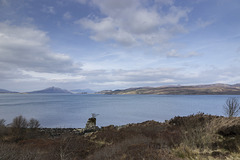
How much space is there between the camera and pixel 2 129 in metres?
16.3

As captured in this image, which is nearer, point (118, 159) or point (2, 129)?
point (118, 159)

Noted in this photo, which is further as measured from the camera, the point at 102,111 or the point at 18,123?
the point at 102,111

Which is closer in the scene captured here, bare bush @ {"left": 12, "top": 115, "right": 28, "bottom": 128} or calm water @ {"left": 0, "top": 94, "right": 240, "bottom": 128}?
bare bush @ {"left": 12, "top": 115, "right": 28, "bottom": 128}

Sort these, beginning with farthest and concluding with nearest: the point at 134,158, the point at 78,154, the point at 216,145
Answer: the point at 78,154 < the point at 216,145 < the point at 134,158

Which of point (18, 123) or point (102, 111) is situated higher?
point (18, 123)

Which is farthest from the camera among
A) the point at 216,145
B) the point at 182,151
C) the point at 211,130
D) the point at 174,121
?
the point at 174,121

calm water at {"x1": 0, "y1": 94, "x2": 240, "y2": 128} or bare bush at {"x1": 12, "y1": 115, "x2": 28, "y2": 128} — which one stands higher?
bare bush at {"x1": 12, "y1": 115, "x2": 28, "y2": 128}

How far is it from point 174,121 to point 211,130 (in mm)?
9637

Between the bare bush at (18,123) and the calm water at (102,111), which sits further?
the calm water at (102,111)

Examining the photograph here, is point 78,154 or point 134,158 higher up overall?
point 134,158

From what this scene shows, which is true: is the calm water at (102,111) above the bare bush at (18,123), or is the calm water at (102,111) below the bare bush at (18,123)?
below

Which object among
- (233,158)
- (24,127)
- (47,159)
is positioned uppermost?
(233,158)

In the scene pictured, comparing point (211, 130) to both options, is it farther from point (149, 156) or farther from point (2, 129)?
point (2, 129)

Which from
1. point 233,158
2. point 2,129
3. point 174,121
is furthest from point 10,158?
point 174,121
